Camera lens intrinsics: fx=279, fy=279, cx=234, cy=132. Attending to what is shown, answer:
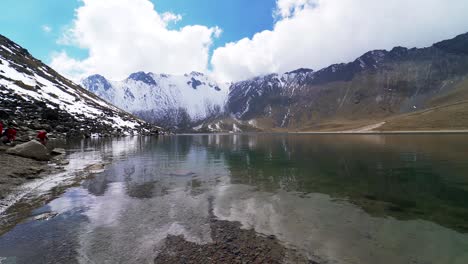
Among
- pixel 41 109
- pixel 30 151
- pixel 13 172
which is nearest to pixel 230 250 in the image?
pixel 13 172

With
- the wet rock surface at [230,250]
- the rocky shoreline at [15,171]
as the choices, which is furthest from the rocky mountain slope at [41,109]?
the wet rock surface at [230,250]

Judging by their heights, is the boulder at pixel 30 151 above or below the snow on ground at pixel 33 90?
below

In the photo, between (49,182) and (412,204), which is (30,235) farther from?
(412,204)

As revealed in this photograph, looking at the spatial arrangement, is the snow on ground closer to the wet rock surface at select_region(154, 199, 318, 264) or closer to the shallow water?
the shallow water

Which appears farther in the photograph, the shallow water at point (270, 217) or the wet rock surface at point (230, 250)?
the shallow water at point (270, 217)

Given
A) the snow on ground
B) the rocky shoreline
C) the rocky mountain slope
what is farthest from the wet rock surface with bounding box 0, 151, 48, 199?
the snow on ground

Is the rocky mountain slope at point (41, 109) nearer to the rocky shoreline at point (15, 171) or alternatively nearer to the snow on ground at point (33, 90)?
the snow on ground at point (33, 90)

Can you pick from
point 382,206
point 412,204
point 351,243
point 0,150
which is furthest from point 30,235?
point 0,150

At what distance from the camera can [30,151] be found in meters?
44.3

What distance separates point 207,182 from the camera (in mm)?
34844

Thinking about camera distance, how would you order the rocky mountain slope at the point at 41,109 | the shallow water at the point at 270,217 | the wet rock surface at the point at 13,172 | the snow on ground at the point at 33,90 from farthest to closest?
the snow on ground at the point at 33,90 < the rocky mountain slope at the point at 41,109 < the wet rock surface at the point at 13,172 < the shallow water at the point at 270,217

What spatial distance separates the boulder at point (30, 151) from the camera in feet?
140

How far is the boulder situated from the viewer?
42656 millimetres

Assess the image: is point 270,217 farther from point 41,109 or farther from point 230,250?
point 41,109
